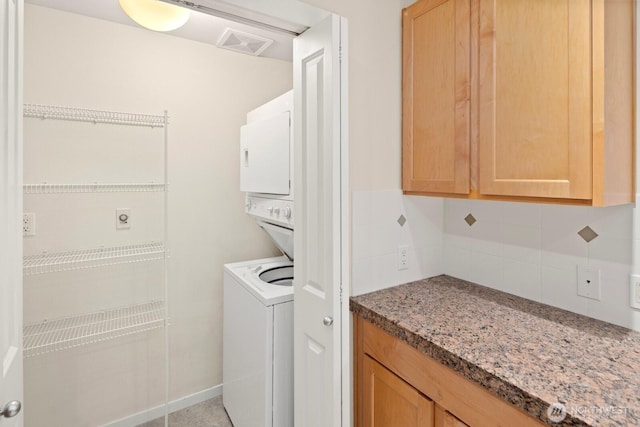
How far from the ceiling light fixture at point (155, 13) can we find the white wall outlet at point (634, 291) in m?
2.17

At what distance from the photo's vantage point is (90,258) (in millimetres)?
1928

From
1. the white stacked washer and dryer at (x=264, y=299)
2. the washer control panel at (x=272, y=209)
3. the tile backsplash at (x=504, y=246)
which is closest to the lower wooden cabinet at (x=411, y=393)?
the tile backsplash at (x=504, y=246)

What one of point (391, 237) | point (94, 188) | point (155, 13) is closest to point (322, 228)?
point (391, 237)

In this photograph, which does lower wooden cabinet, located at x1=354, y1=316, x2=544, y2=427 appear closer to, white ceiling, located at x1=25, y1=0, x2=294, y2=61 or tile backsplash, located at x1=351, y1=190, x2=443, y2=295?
tile backsplash, located at x1=351, y1=190, x2=443, y2=295

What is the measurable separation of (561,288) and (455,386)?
27.1 inches

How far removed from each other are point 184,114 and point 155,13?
661 mm

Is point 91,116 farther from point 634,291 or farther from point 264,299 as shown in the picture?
point 634,291

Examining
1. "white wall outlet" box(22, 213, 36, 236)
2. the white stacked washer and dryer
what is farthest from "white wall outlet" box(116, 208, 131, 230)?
the white stacked washer and dryer

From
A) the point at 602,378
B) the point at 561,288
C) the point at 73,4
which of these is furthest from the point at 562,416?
the point at 73,4

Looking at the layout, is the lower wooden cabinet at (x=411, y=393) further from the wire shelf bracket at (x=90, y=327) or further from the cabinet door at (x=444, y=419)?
the wire shelf bracket at (x=90, y=327)

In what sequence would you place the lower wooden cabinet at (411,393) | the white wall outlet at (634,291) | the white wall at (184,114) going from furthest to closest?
the white wall at (184,114), the white wall outlet at (634,291), the lower wooden cabinet at (411,393)

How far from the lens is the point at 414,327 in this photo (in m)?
1.23

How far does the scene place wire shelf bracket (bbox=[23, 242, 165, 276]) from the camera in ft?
5.94

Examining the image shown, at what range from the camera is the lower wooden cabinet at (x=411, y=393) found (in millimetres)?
975
